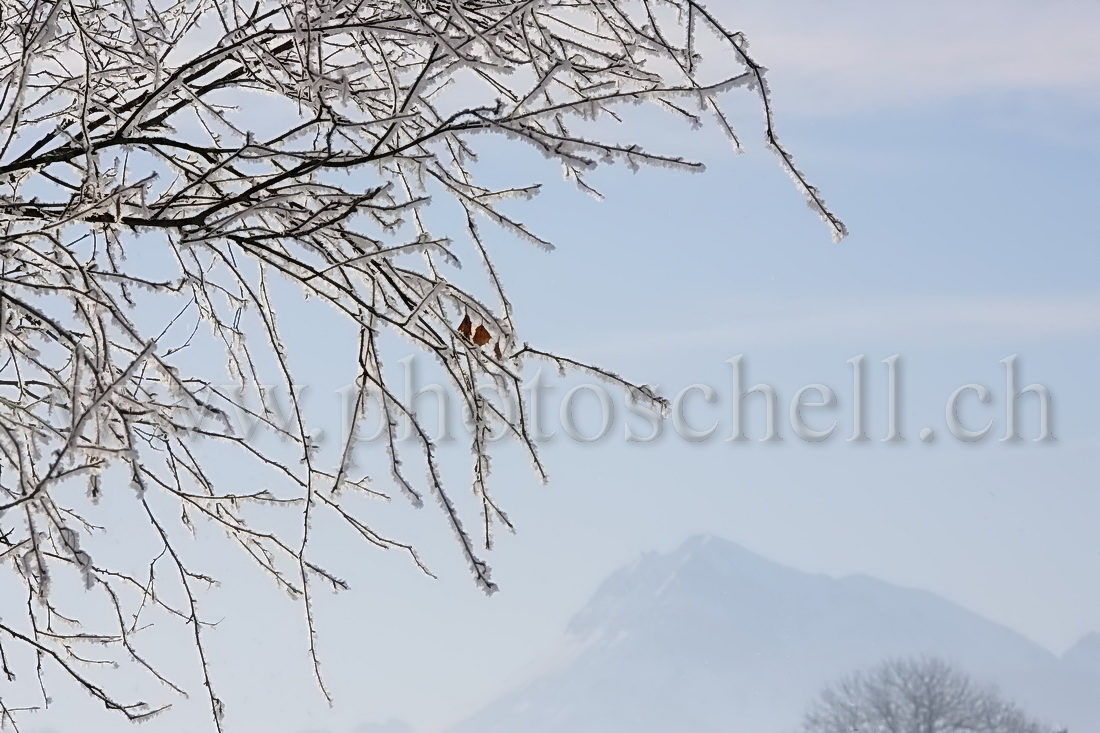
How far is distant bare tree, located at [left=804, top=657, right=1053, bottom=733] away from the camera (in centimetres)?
1647

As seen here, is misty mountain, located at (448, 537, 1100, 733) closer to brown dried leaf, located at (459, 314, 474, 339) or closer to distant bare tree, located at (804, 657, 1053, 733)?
distant bare tree, located at (804, 657, 1053, 733)

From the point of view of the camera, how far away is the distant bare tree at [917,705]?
16.5 meters

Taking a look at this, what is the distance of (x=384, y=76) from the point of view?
1802mm

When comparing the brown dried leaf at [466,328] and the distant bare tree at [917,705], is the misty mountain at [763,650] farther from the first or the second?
the brown dried leaf at [466,328]

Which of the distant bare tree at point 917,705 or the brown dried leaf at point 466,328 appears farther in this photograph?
the distant bare tree at point 917,705

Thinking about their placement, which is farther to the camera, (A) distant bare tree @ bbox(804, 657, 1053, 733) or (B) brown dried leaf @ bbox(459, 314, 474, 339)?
(A) distant bare tree @ bbox(804, 657, 1053, 733)

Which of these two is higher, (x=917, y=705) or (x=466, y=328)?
(x=917, y=705)

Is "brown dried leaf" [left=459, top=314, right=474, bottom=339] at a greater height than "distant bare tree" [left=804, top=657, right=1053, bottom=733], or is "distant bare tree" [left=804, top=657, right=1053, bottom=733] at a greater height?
"distant bare tree" [left=804, top=657, right=1053, bottom=733]

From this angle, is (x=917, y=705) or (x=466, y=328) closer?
(x=466, y=328)

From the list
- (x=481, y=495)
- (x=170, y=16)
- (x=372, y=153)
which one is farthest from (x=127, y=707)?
(x=170, y=16)

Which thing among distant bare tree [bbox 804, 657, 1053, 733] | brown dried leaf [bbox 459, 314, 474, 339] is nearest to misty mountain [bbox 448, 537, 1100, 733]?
distant bare tree [bbox 804, 657, 1053, 733]

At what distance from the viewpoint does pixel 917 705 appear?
1666cm

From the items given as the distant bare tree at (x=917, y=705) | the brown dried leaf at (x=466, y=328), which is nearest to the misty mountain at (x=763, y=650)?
the distant bare tree at (x=917, y=705)

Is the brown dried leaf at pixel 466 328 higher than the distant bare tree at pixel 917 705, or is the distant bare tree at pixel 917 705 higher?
the distant bare tree at pixel 917 705
